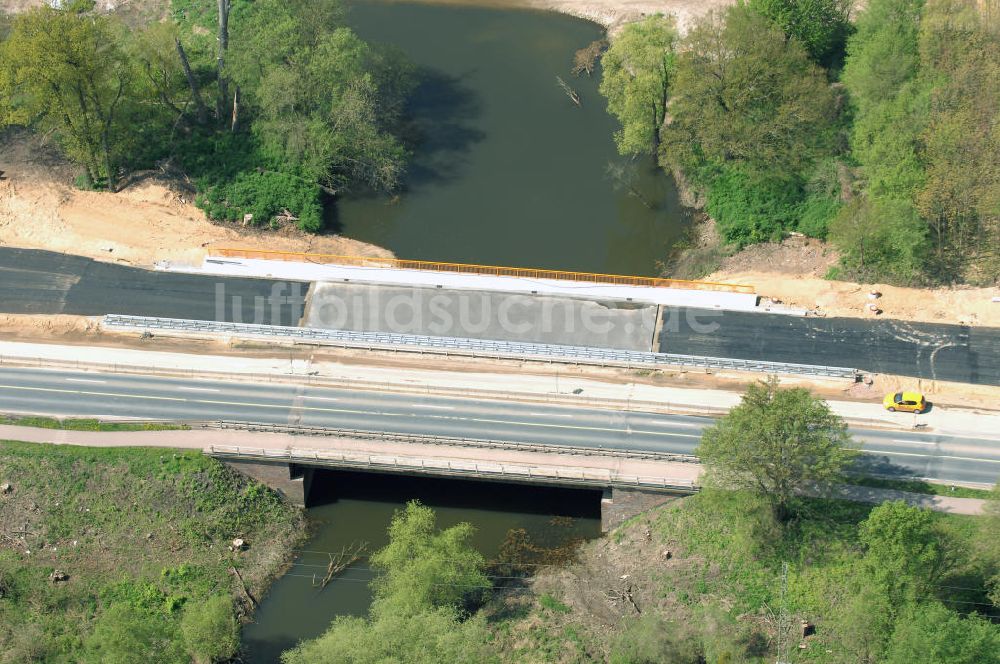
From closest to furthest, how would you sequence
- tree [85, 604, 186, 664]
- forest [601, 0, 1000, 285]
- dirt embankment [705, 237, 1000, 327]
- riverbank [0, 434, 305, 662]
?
tree [85, 604, 186, 664]
riverbank [0, 434, 305, 662]
dirt embankment [705, 237, 1000, 327]
forest [601, 0, 1000, 285]

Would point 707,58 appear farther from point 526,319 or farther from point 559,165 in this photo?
point 526,319

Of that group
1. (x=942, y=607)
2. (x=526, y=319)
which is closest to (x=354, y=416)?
(x=526, y=319)

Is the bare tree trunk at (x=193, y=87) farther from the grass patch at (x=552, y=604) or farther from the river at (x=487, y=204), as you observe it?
the grass patch at (x=552, y=604)

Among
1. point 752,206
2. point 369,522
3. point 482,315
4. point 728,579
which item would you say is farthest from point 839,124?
point 369,522

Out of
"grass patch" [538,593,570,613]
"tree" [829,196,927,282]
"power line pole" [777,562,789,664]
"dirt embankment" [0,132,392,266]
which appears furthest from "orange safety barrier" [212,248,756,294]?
"grass patch" [538,593,570,613]

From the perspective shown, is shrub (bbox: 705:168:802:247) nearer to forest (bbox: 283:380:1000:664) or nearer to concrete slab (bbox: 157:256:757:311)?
concrete slab (bbox: 157:256:757:311)

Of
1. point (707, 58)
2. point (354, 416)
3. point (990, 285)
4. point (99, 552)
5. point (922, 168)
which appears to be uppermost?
point (707, 58)
